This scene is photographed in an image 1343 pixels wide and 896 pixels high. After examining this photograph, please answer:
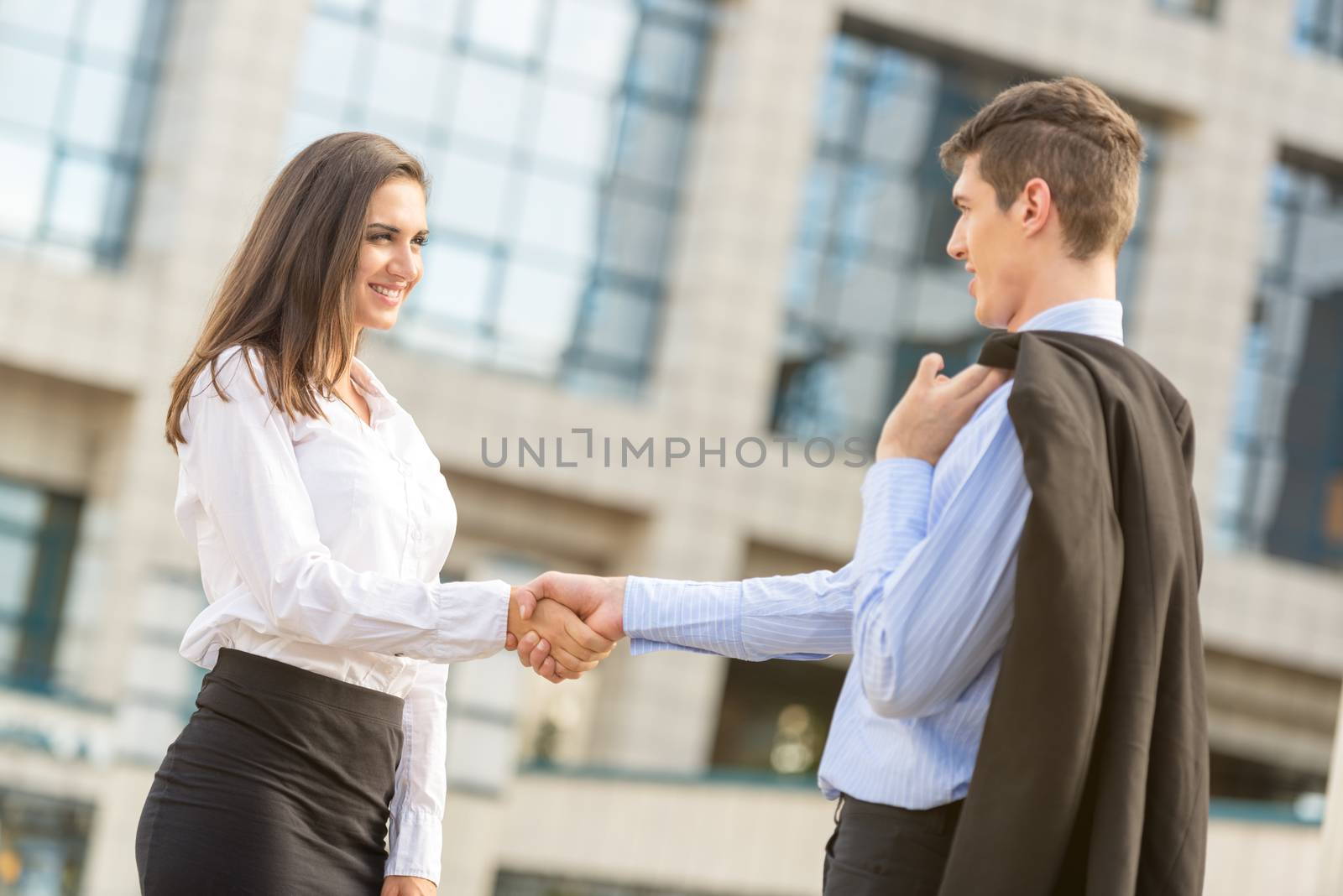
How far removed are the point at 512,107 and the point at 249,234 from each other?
17.5m

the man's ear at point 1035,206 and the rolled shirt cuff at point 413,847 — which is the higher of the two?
the man's ear at point 1035,206

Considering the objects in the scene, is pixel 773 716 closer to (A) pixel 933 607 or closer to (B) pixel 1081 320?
(B) pixel 1081 320

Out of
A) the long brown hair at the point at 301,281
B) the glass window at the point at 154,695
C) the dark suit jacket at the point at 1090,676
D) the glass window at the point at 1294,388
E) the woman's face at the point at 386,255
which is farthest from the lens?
the glass window at the point at 1294,388

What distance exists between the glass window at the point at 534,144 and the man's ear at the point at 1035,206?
17676 mm

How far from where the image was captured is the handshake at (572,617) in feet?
10.4

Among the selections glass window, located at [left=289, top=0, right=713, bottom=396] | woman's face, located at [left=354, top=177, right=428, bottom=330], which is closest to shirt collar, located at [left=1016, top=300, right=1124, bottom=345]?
woman's face, located at [left=354, top=177, right=428, bottom=330]

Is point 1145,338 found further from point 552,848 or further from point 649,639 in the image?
point 649,639

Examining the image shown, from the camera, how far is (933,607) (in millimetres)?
2119

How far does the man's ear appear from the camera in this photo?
7.68ft

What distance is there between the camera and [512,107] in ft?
66.2

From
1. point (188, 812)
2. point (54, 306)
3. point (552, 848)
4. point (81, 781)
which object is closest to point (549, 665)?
point (188, 812)

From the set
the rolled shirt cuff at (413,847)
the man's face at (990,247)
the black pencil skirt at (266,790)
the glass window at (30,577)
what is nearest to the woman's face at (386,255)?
the black pencil skirt at (266,790)

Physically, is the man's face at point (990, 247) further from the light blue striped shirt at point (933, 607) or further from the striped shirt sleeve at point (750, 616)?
the striped shirt sleeve at point (750, 616)

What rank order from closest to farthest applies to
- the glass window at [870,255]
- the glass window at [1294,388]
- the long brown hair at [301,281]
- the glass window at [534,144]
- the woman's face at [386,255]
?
the long brown hair at [301,281] < the woman's face at [386,255] < the glass window at [534,144] < the glass window at [870,255] < the glass window at [1294,388]
